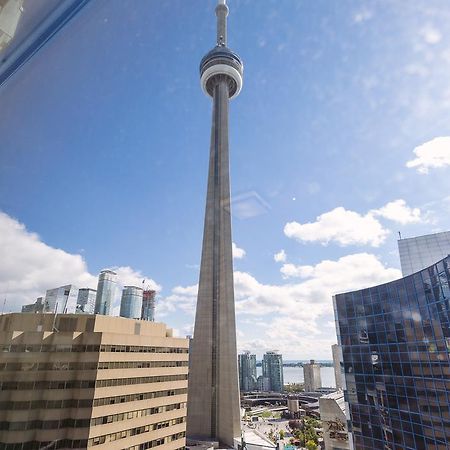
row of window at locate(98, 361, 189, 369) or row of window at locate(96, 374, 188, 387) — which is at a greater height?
row of window at locate(98, 361, 189, 369)

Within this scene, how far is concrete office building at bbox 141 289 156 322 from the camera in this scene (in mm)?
43203

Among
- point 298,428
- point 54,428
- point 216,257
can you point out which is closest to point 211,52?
point 216,257

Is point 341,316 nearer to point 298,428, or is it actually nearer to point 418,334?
point 418,334

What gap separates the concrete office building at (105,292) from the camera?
26727 mm

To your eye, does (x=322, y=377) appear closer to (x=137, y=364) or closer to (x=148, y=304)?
(x=148, y=304)

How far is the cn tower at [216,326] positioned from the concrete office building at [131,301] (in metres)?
19.7

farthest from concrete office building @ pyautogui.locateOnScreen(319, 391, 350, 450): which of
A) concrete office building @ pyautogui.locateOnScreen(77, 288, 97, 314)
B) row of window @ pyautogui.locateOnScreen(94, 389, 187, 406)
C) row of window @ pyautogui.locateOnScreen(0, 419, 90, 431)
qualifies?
concrete office building @ pyautogui.locateOnScreen(77, 288, 97, 314)

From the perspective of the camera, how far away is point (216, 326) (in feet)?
79.6

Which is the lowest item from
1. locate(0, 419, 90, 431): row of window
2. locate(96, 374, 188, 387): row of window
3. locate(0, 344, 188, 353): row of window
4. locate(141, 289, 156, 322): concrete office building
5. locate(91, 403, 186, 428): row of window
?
locate(91, 403, 186, 428): row of window

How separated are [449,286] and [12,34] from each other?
41.7 feet

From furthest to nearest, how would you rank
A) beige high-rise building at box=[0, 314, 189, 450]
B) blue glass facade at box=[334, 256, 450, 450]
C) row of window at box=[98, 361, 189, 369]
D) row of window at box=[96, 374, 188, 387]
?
row of window at box=[98, 361, 189, 369]
row of window at box=[96, 374, 188, 387]
beige high-rise building at box=[0, 314, 189, 450]
blue glass facade at box=[334, 256, 450, 450]

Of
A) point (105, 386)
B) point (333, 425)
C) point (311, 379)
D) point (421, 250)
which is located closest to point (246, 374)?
point (311, 379)

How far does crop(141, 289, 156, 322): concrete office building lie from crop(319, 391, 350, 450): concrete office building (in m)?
29.2

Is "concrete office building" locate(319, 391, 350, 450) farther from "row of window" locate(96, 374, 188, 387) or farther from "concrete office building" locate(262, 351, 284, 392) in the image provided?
"concrete office building" locate(262, 351, 284, 392)
